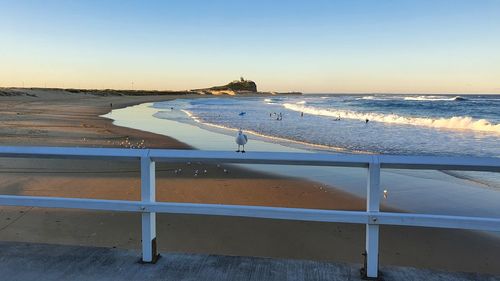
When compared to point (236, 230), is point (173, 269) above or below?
above

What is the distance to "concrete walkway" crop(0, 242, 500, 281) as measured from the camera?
3.16m

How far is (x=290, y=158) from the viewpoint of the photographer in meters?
3.03

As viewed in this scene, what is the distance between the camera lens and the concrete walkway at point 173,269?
3.16 m

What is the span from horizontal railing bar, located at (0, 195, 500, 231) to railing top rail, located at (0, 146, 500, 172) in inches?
13.1

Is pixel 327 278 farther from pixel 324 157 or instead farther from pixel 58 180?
pixel 58 180

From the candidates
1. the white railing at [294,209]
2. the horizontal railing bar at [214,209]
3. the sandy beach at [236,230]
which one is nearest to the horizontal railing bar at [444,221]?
the white railing at [294,209]

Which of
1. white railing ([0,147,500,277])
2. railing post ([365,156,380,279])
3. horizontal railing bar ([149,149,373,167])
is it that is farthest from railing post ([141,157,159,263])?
railing post ([365,156,380,279])

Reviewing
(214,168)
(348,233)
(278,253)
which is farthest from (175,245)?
(214,168)

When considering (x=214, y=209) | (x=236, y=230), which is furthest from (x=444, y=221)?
(x=236, y=230)

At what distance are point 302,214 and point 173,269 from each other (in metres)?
1.08

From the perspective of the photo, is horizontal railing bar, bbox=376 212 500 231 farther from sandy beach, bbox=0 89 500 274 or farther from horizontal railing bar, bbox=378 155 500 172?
sandy beach, bbox=0 89 500 274

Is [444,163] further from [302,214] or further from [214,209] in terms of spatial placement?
[214,209]

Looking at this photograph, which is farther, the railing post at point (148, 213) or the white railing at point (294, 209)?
the railing post at point (148, 213)

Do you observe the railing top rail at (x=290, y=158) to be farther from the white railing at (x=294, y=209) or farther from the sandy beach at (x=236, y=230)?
the sandy beach at (x=236, y=230)
